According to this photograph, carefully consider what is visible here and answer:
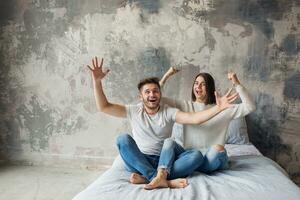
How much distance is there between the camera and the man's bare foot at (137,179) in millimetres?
2309

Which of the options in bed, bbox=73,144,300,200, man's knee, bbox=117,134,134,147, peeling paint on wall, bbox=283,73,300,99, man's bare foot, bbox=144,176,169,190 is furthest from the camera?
peeling paint on wall, bbox=283,73,300,99

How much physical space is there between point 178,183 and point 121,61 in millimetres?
1781

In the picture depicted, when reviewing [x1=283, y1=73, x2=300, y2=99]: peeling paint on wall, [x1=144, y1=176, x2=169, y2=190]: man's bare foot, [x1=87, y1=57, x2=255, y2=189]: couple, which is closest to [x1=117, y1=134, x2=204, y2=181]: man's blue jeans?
[x1=87, y1=57, x2=255, y2=189]: couple

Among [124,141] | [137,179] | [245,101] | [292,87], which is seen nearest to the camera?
[137,179]

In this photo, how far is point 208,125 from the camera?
8.98 feet

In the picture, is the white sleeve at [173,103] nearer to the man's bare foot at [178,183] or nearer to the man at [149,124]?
the man at [149,124]

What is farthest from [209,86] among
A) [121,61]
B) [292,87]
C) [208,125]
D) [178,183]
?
[121,61]

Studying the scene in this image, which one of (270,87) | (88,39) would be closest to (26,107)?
(88,39)

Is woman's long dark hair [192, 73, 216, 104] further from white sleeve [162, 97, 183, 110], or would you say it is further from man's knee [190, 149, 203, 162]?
man's knee [190, 149, 203, 162]

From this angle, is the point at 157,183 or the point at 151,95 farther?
the point at 151,95

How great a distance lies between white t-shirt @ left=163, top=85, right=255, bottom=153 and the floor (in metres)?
1.14

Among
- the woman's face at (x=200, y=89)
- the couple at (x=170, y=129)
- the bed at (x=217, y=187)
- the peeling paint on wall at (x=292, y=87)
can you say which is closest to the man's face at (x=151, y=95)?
the couple at (x=170, y=129)

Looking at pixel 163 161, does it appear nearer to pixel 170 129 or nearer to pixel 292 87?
pixel 170 129

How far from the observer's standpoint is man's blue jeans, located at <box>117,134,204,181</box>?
2375 millimetres
